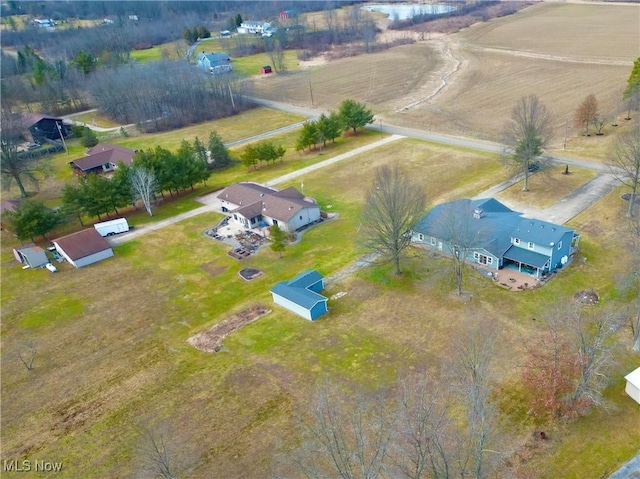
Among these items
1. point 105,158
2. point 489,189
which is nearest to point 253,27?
point 105,158

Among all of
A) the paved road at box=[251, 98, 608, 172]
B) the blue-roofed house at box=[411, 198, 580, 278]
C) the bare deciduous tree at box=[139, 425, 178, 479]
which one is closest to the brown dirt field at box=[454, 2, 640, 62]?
the paved road at box=[251, 98, 608, 172]

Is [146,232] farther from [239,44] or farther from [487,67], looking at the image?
[239,44]

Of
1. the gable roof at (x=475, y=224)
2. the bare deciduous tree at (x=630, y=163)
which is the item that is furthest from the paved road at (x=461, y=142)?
the gable roof at (x=475, y=224)

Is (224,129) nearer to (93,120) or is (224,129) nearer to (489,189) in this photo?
(93,120)

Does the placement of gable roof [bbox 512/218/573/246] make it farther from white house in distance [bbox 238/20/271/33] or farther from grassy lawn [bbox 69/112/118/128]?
white house in distance [bbox 238/20/271/33]

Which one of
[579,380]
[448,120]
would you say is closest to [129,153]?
[448,120]

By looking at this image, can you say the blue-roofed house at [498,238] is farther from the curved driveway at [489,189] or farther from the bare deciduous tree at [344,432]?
the bare deciduous tree at [344,432]
